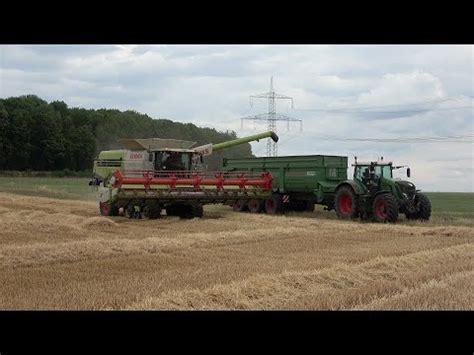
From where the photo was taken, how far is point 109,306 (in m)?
5.84

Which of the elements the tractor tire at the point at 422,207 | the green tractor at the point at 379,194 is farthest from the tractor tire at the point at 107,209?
the tractor tire at the point at 422,207

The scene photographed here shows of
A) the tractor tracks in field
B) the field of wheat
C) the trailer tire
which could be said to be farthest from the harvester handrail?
the tractor tracks in field

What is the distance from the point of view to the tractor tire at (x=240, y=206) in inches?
867

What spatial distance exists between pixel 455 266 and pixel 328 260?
80.0 inches

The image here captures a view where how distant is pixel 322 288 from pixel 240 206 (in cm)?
1489

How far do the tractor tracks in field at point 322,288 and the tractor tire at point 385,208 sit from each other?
711cm

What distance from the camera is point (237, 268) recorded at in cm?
855

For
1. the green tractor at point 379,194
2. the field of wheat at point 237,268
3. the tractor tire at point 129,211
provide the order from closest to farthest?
the field of wheat at point 237,268 → the green tractor at point 379,194 → the tractor tire at point 129,211

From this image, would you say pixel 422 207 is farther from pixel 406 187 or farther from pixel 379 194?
pixel 379 194

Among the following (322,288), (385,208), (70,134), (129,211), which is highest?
(70,134)

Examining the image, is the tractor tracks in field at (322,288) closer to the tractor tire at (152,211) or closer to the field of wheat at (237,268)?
the field of wheat at (237,268)

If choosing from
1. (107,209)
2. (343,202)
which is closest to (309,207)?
(343,202)

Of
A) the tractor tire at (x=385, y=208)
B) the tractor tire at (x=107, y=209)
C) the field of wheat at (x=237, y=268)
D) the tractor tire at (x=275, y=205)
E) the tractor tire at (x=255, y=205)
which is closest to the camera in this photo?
the field of wheat at (x=237, y=268)
